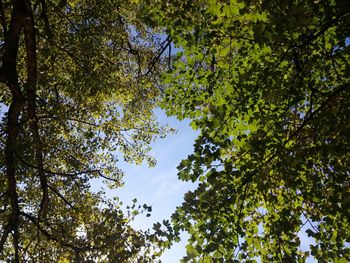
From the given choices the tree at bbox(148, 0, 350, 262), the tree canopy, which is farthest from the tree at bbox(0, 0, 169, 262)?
the tree at bbox(148, 0, 350, 262)

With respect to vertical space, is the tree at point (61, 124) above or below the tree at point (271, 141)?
above

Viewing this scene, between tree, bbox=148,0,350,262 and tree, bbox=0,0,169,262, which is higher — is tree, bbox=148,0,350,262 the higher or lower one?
the lower one

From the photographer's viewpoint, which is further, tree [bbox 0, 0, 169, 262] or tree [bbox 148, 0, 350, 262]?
tree [bbox 0, 0, 169, 262]

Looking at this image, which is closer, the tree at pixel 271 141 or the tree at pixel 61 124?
the tree at pixel 271 141

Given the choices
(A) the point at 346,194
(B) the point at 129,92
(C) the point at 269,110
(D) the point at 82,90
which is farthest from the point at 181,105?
(B) the point at 129,92

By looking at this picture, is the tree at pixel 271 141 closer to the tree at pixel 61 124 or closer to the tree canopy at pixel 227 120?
the tree canopy at pixel 227 120

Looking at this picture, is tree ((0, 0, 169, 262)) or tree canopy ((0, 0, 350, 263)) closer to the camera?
tree canopy ((0, 0, 350, 263))

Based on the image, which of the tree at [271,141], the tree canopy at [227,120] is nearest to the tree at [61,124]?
the tree canopy at [227,120]

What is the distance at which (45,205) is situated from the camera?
14984 millimetres

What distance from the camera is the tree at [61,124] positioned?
1239cm

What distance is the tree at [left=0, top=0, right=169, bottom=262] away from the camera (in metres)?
12.4

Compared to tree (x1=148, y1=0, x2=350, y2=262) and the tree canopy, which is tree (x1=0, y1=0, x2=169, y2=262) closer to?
the tree canopy

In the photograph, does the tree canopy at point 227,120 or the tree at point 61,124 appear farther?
the tree at point 61,124

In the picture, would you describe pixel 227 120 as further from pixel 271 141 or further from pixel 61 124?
pixel 61 124
